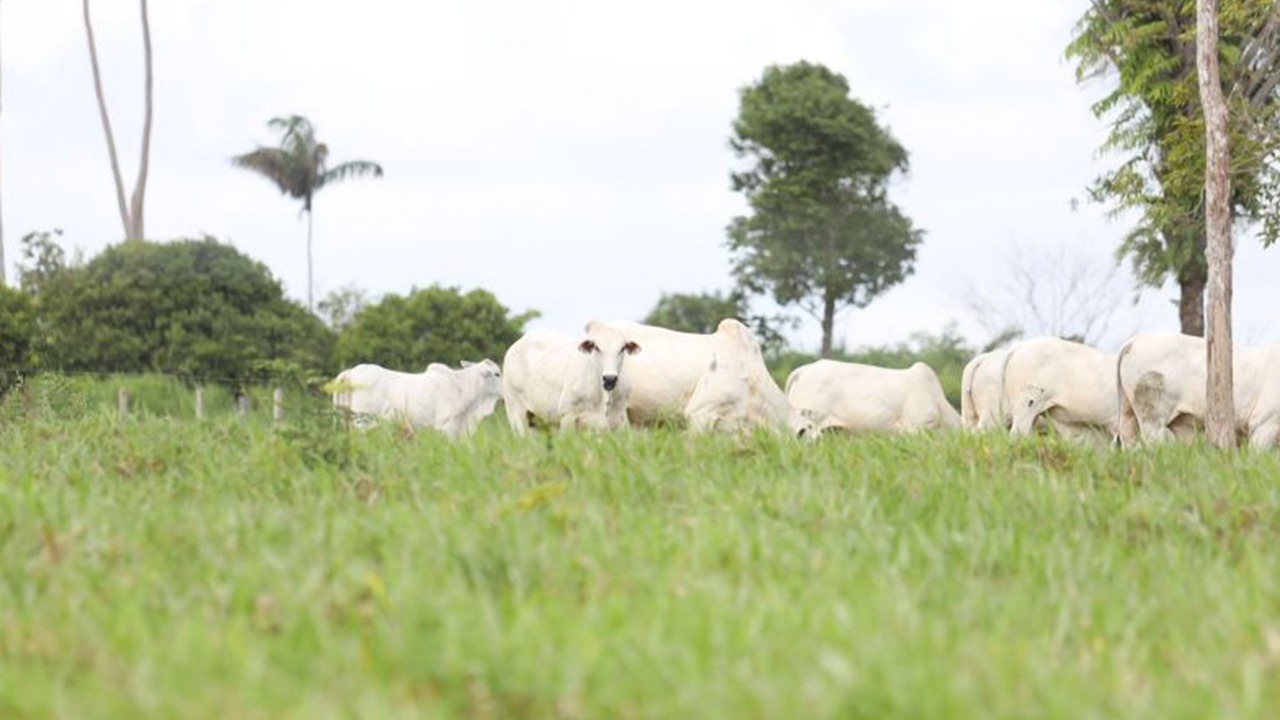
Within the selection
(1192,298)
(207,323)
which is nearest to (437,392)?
(1192,298)

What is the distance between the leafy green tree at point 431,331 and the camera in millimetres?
39375

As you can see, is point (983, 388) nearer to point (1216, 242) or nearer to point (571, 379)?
point (1216, 242)

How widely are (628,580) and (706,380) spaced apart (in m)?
9.38

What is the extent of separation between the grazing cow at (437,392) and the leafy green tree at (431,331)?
662 inches

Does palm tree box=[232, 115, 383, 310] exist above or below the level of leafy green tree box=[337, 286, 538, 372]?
above

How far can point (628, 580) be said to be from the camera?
6.55 m

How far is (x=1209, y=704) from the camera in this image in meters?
5.15

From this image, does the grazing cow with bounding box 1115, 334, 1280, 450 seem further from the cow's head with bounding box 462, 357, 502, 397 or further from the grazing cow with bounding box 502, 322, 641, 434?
the cow's head with bounding box 462, 357, 502, 397

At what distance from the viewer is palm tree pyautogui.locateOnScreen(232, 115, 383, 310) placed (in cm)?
6072

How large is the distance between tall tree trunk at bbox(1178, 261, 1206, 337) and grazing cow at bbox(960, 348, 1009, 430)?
14.2 meters

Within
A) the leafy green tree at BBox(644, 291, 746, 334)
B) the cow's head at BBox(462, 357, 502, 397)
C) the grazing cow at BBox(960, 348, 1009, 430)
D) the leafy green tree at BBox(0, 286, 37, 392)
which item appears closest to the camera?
the grazing cow at BBox(960, 348, 1009, 430)

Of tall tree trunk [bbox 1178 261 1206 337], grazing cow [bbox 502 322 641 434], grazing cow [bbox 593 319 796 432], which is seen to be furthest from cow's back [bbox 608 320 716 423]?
tall tree trunk [bbox 1178 261 1206 337]

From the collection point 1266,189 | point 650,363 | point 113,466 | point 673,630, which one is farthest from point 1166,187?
point 673,630

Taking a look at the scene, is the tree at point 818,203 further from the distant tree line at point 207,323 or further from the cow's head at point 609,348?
the cow's head at point 609,348
